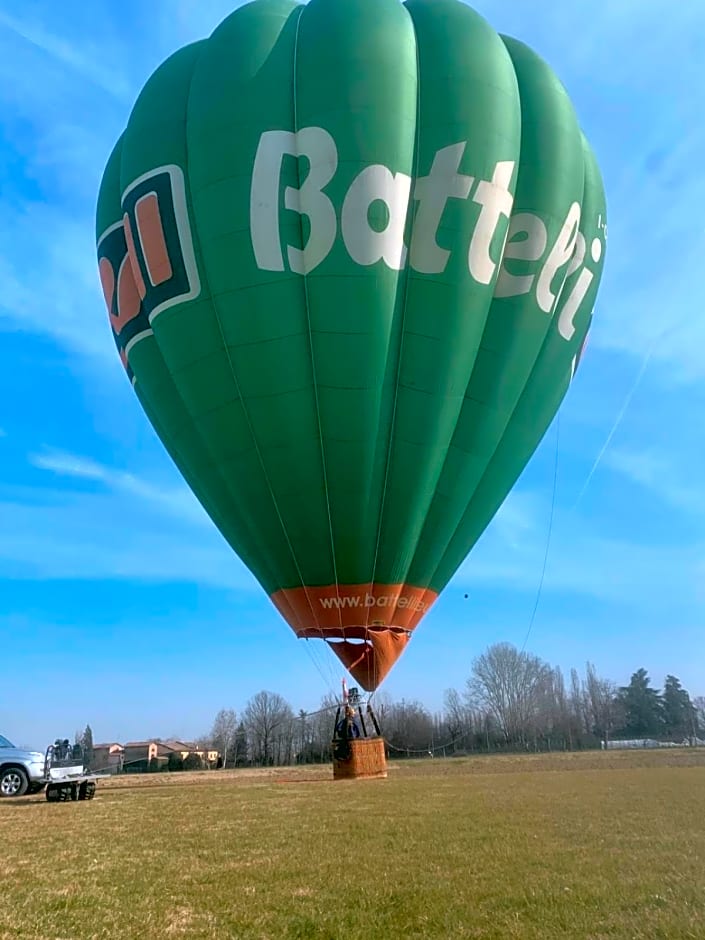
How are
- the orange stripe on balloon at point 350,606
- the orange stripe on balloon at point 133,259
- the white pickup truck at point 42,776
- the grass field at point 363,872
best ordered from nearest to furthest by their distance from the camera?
the grass field at point 363,872
the white pickup truck at point 42,776
the orange stripe on balloon at point 350,606
the orange stripe on balloon at point 133,259

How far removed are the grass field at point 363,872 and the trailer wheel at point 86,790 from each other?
3984mm

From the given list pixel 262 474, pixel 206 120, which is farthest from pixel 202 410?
pixel 206 120

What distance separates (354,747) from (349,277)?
406 inches

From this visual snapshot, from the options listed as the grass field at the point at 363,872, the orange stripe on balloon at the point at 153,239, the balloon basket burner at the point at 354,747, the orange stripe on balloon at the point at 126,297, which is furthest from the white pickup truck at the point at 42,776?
the orange stripe on balloon at the point at 153,239

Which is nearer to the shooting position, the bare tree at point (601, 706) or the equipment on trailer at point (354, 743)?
the equipment on trailer at point (354, 743)

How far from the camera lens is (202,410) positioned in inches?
582

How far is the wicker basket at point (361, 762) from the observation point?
17.5 metres

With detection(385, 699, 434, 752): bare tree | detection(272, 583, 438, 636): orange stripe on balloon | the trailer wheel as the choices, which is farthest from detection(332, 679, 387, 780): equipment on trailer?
detection(385, 699, 434, 752): bare tree

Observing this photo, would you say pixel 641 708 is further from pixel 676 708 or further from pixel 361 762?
pixel 361 762

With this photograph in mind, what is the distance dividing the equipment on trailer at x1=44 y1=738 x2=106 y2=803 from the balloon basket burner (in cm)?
542

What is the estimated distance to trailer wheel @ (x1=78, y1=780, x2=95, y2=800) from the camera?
14633mm

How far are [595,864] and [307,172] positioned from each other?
11.7m

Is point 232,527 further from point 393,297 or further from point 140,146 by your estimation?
point 140,146

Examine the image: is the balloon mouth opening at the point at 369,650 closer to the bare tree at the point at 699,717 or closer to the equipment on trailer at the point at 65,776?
the equipment on trailer at the point at 65,776
